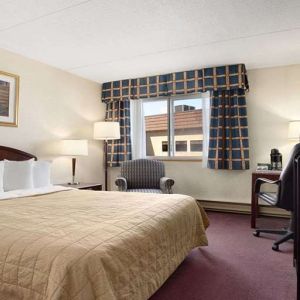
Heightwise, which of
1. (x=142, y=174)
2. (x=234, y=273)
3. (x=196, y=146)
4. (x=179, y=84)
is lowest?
(x=234, y=273)

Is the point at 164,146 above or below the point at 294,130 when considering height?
below

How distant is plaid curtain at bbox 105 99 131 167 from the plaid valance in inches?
6.0

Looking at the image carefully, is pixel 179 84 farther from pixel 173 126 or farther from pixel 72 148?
pixel 72 148

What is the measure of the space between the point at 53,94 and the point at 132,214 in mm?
2813

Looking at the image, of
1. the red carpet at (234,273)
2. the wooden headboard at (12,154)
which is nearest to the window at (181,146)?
the red carpet at (234,273)

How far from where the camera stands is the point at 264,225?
3535 mm

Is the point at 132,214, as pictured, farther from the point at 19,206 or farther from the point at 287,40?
the point at 287,40

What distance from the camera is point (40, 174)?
3.07 m

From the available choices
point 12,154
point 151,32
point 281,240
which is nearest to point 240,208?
point 281,240

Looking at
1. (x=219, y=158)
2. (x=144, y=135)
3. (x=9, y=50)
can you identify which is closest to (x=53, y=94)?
(x=9, y=50)

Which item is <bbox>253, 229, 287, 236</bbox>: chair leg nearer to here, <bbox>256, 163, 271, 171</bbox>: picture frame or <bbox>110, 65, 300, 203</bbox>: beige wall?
<bbox>256, 163, 271, 171</bbox>: picture frame

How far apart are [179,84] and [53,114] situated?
201 centimetres

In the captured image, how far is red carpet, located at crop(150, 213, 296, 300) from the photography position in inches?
72.0

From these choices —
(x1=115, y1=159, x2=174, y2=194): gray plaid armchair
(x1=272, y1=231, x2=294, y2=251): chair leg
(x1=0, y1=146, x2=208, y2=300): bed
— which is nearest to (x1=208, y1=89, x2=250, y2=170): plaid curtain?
(x1=115, y1=159, x2=174, y2=194): gray plaid armchair
